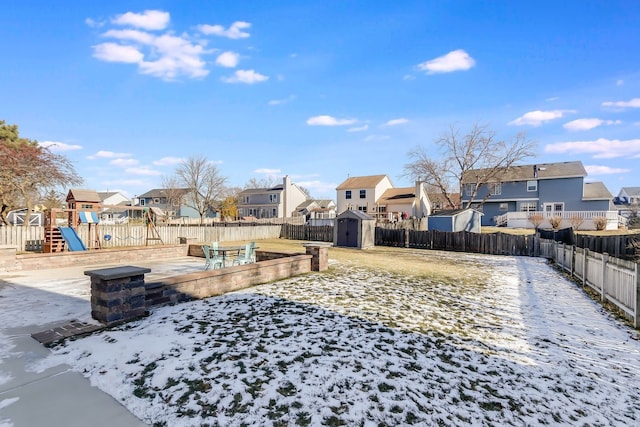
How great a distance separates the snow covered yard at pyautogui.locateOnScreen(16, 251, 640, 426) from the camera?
287cm

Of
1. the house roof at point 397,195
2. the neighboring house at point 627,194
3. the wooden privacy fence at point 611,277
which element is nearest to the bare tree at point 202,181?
the house roof at point 397,195

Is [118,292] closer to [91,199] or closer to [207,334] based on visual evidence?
[207,334]

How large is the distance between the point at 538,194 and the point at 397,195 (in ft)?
52.6

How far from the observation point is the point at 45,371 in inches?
133

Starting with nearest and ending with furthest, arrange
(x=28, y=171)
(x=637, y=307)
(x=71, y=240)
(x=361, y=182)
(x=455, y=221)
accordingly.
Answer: (x=637, y=307) → (x=71, y=240) → (x=28, y=171) → (x=455, y=221) → (x=361, y=182)

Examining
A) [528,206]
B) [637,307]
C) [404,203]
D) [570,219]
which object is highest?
[404,203]

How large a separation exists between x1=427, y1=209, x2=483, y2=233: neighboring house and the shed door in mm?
8981

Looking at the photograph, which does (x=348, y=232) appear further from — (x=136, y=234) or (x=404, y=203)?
(x=404, y=203)

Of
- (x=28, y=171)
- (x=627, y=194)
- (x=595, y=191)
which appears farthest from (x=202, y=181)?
(x=627, y=194)

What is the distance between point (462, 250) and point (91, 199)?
23.8 metres

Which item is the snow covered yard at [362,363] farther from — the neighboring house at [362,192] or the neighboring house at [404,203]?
the neighboring house at [362,192]

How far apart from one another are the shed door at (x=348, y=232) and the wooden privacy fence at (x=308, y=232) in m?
3.53

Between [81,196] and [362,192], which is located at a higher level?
[362,192]

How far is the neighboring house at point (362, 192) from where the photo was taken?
1668 inches
